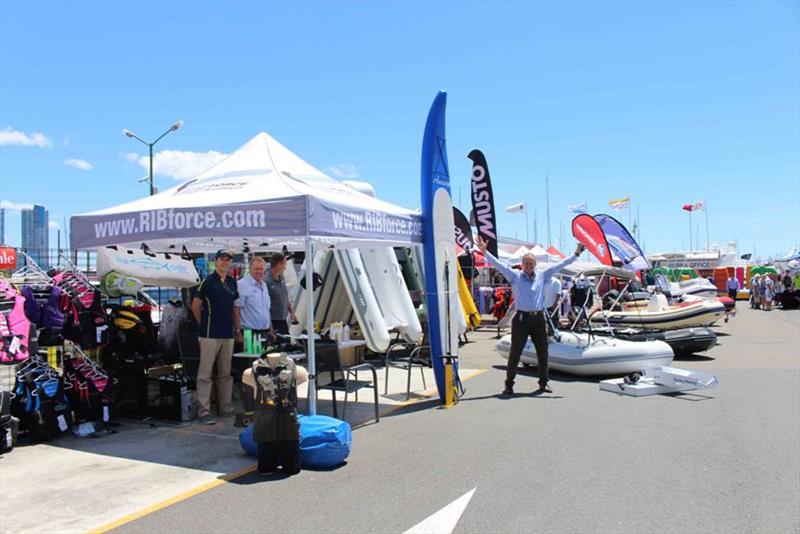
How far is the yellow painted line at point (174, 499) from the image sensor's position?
13.8 feet

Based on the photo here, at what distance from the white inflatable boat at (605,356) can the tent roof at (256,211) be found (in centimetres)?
391

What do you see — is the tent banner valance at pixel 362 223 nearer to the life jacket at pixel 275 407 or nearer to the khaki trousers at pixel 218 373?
the life jacket at pixel 275 407

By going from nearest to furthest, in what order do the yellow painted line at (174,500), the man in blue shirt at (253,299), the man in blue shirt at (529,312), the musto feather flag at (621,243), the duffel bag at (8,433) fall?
the yellow painted line at (174,500)
the duffel bag at (8,433)
the man in blue shirt at (253,299)
the man in blue shirt at (529,312)
the musto feather flag at (621,243)

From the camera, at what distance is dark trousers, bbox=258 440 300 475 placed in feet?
17.0

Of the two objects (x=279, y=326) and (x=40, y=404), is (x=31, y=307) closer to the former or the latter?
(x=40, y=404)

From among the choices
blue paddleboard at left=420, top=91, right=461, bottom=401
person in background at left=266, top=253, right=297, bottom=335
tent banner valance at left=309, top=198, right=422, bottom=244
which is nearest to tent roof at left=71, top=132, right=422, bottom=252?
tent banner valance at left=309, top=198, right=422, bottom=244

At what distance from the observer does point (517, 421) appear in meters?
7.18

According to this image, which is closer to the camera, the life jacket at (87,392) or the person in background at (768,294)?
the life jacket at (87,392)

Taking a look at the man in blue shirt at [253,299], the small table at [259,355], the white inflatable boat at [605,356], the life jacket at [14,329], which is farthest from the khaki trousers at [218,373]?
the white inflatable boat at [605,356]

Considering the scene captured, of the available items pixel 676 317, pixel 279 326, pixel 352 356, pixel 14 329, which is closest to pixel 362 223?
pixel 279 326

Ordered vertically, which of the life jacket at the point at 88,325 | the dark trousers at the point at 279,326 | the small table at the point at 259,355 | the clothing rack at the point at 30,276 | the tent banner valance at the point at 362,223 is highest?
the tent banner valance at the point at 362,223

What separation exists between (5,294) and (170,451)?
2255 mm

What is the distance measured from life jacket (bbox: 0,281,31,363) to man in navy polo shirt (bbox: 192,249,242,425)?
167cm

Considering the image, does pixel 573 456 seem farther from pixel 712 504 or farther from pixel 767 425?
pixel 767 425
